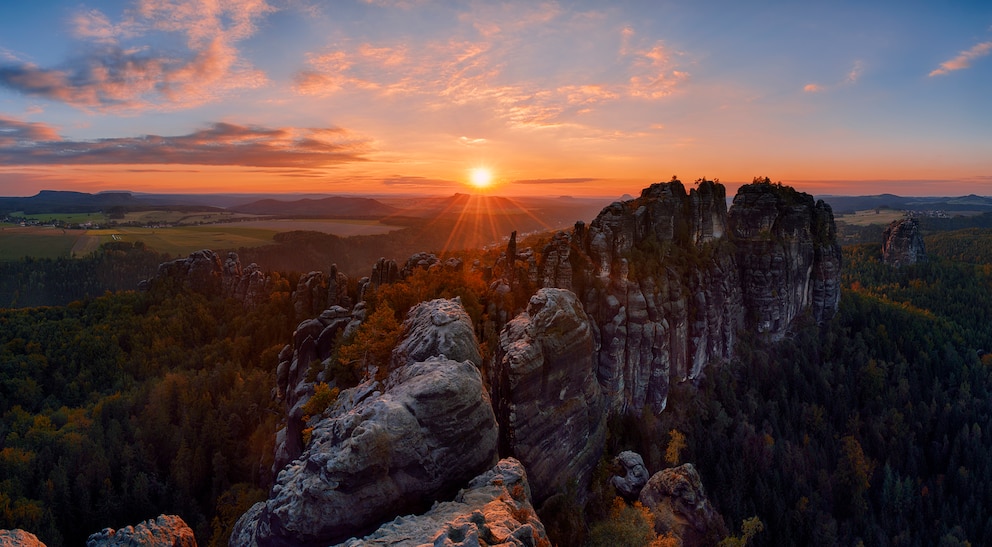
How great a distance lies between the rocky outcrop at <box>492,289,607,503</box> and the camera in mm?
26047

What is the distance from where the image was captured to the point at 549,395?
91.7 ft

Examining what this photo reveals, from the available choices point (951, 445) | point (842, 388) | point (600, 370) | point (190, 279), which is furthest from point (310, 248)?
point (951, 445)

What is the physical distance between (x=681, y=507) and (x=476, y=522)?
24.6 metres

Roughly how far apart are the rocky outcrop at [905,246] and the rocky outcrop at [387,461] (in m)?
169

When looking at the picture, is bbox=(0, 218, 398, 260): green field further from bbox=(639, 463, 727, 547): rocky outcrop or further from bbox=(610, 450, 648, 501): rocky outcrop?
bbox=(639, 463, 727, 547): rocky outcrop

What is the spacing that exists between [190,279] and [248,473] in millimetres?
48567

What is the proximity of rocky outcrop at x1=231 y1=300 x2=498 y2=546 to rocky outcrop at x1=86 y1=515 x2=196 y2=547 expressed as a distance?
287 cm

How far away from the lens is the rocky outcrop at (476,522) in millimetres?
13289

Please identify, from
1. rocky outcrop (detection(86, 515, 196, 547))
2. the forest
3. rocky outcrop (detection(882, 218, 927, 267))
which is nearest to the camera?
rocky outcrop (detection(86, 515, 196, 547))

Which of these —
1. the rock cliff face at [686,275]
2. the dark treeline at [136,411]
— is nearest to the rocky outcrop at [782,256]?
the rock cliff face at [686,275]

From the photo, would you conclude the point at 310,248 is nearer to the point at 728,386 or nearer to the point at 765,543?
the point at 728,386

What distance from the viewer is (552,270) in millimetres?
51938

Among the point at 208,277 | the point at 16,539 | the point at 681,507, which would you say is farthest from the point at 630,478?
the point at 208,277

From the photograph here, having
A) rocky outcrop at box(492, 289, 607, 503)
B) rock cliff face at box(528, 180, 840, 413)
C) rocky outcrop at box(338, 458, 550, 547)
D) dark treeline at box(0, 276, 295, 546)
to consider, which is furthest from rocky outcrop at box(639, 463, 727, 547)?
dark treeline at box(0, 276, 295, 546)
